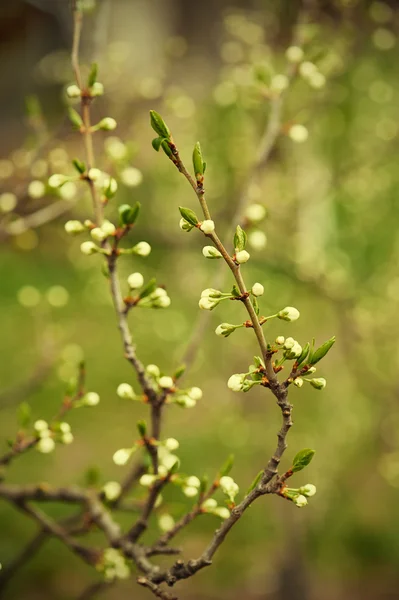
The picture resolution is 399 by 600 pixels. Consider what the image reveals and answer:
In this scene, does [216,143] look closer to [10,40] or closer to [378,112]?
[378,112]

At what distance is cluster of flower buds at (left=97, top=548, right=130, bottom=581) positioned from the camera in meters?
1.30

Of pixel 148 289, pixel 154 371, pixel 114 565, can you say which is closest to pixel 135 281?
pixel 148 289

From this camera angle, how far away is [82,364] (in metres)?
1.25

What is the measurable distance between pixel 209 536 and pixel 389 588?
42.6 inches

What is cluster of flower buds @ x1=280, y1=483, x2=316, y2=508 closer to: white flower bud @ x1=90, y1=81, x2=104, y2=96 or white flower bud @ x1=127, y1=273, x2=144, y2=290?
white flower bud @ x1=127, y1=273, x2=144, y2=290

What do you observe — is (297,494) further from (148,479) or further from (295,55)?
(295,55)

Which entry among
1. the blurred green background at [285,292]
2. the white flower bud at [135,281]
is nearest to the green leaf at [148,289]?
the white flower bud at [135,281]

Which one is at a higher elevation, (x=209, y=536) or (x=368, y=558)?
(x=368, y=558)

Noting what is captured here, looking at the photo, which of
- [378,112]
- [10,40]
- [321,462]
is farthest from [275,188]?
[10,40]

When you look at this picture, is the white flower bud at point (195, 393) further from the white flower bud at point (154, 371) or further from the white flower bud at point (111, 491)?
the white flower bud at point (111, 491)

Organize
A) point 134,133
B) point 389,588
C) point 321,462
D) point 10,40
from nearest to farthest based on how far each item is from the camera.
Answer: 1. point 134,133
2. point 321,462
3. point 389,588
4. point 10,40

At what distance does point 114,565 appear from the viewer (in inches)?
51.8

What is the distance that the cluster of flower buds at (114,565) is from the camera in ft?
4.26

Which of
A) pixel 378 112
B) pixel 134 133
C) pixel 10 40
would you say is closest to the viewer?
pixel 134 133
